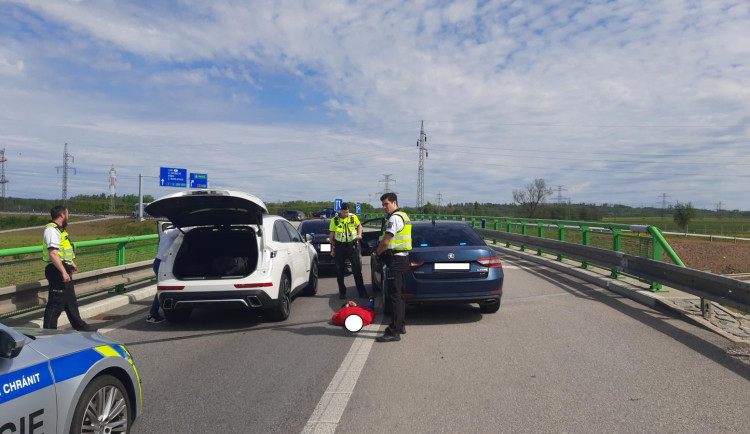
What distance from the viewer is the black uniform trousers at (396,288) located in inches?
265

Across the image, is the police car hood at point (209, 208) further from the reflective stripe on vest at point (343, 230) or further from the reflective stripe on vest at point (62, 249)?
the reflective stripe on vest at point (343, 230)

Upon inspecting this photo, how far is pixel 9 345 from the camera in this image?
9.08 ft

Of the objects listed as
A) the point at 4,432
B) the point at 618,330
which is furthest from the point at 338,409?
the point at 618,330

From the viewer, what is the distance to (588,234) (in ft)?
44.0

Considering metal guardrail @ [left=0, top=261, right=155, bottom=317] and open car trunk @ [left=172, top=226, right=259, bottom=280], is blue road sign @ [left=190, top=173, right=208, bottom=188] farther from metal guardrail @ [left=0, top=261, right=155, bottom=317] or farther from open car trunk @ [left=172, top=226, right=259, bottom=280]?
open car trunk @ [left=172, top=226, right=259, bottom=280]

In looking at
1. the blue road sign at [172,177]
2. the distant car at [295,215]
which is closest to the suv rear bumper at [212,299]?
the blue road sign at [172,177]

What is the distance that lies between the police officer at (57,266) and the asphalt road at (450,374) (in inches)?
32.6

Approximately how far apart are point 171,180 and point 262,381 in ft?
147

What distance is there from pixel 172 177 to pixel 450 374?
4545 centimetres

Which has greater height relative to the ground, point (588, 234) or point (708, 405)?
point (588, 234)

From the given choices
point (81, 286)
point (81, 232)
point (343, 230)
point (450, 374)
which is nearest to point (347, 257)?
point (343, 230)

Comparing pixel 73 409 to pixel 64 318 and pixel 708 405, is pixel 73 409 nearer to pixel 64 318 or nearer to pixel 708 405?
pixel 708 405

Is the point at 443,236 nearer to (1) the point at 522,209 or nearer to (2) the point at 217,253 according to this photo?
(2) the point at 217,253

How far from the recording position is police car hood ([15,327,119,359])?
10.2ft
